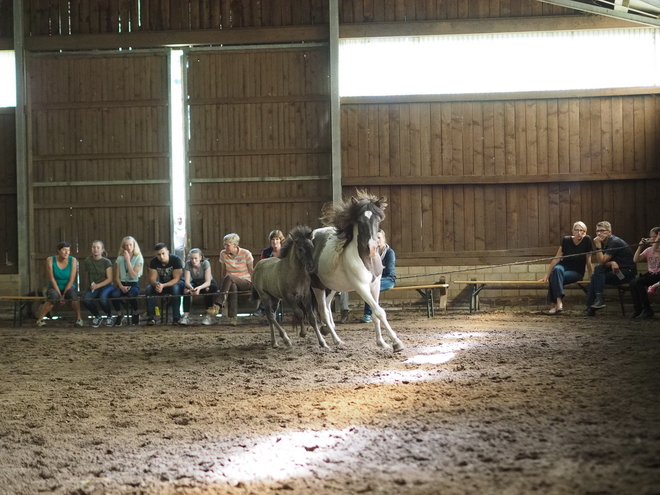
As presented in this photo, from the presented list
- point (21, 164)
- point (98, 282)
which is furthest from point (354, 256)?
point (21, 164)

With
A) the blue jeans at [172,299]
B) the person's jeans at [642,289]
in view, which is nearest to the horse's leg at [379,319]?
the person's jeans at [642,289]

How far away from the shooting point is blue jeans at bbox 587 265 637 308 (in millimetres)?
9914

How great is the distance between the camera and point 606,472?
2.82 metres

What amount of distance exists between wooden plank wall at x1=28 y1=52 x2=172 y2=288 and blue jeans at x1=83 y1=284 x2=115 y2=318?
1.47 m

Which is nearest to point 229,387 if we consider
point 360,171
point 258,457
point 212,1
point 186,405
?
point 186,405

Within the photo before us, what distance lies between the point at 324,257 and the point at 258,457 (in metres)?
4.27

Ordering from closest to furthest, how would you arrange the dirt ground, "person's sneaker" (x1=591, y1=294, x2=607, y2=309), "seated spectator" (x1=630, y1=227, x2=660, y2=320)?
the dirt ground
"seated spectator" (x1=630, y1=227, x2=660, y2=320)
"person's sneaker" (x1=591, y1=294, x2=607, y2=309)

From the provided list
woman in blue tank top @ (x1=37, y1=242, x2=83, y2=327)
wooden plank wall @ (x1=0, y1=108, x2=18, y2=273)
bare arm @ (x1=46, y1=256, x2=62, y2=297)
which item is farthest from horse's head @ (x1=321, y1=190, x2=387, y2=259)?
wooden plank wall @ (x1=0, y1=108, x2=18, y2=273)

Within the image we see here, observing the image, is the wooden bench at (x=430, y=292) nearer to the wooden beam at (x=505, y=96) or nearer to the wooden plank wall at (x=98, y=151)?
the wooden beam at (x=505, y=96)

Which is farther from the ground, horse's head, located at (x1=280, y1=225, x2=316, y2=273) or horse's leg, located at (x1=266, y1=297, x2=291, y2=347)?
horse's head, located at (x1=280, y1=225, x2=316, y2=273)

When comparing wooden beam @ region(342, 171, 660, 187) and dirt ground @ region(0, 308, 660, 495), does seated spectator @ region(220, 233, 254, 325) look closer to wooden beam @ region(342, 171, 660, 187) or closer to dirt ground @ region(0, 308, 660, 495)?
wooden beam @ region(342, 171, 660, 187)

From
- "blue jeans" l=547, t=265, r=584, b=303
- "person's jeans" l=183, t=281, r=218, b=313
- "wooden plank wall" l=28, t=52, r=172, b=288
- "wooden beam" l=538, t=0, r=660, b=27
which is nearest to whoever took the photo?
"blue jeans" l=547, t=265, r=584, b=303

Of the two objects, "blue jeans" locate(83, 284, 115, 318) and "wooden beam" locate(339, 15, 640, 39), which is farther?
"wooden beam" locate(339, 15, 640, 39)

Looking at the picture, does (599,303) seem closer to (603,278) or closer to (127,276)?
(603,278)
